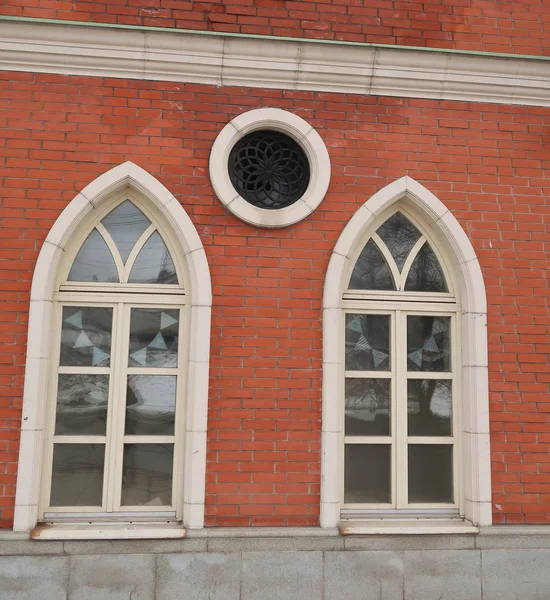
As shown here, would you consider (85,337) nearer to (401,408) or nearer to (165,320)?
(165,320)

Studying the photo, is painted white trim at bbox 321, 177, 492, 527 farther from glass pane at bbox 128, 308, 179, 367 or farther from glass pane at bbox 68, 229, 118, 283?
glass pane at bbox 68, 229, 118, 283

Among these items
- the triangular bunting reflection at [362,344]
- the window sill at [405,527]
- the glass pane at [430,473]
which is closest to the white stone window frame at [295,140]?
the triangular bunting reflection at [362,344]

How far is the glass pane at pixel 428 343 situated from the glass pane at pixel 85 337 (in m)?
2.49

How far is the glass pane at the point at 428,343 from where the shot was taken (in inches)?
183

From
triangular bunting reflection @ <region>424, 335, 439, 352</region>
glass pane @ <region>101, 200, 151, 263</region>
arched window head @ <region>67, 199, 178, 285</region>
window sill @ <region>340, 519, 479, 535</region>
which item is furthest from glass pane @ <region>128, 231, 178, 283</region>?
window sill @ <region>340, 519, 479, 535</region>

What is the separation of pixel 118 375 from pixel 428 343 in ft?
8.42

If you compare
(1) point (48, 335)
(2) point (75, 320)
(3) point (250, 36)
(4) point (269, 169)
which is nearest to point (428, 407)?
(4) point (269, 169)

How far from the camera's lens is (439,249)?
472 centimetres

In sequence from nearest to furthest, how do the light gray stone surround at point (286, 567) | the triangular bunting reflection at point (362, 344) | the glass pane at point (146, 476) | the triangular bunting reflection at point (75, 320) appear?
the light gray stone surround at point (286, 567)
the glass pane at point (146, 476)
the triangular bunting reflection at point (75, 320)
the triangular bunting reflection at point (362, 344)

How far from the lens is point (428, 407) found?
4.59 metres

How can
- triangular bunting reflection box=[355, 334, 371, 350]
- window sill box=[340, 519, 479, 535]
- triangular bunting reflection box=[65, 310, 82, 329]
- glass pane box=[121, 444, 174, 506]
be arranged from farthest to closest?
triangular bunting reflection box=[355, 334, 371, 350] < triangular bunting reflection box=[65, 310, 82, 329] < glass pane box=[121, 444, 174, 506] < window sill box=[340, 519, 479, 535]

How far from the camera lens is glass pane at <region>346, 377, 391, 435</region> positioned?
4520mm

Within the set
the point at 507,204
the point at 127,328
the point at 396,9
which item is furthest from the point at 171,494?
the point at 396,9

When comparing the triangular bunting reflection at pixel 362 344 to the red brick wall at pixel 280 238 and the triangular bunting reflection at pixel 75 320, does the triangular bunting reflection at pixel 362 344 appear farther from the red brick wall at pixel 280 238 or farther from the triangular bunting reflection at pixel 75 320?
the triangular bunting reflection at pixel 75 320
